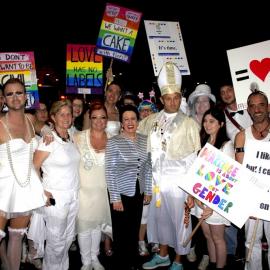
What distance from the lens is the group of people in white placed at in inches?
146

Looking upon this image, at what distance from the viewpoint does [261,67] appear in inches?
180

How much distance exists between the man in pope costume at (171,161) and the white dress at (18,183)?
1553 mm

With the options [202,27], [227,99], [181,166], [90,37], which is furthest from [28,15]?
[181,166]

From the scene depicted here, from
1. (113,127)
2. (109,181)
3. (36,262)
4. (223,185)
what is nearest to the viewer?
(223,185)

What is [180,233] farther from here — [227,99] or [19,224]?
[227,99]

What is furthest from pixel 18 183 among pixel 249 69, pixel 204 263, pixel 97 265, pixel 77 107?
pixel 249 69

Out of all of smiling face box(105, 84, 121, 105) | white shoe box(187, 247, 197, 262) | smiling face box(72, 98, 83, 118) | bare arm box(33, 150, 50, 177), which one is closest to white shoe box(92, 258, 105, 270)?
white shoe box(187, 247, 197, 262)

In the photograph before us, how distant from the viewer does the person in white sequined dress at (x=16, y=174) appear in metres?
3.56

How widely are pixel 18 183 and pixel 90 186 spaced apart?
0.91m

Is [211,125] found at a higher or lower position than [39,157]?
higher

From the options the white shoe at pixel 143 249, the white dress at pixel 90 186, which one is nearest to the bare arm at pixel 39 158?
the white dress at pixel 90 186

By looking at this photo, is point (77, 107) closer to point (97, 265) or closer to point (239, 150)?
point (97, 265)

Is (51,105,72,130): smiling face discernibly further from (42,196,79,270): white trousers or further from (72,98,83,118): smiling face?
(72,98,83,118): smiling face

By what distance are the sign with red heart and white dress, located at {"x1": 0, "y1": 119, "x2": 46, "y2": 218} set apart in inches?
124
